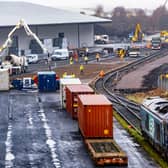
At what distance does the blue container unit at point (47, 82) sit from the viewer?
2189 inches

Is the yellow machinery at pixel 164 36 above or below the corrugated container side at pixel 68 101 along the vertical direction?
above

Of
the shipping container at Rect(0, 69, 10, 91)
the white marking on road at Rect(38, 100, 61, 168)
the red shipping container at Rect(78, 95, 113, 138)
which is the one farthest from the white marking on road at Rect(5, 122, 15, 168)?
the shipping container at Rect(0, 69, 10, 91)

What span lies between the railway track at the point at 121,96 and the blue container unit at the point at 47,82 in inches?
160

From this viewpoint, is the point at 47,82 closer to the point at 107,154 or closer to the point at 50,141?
Answer: the point at 50,141

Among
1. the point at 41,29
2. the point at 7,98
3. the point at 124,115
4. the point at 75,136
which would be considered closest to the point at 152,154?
the point at 75,136

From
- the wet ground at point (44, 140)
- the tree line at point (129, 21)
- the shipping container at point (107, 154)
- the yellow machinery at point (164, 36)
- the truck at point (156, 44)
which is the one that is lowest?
the wet ground at point (44, 140)

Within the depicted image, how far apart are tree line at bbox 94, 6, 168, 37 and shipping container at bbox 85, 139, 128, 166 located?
383 feet

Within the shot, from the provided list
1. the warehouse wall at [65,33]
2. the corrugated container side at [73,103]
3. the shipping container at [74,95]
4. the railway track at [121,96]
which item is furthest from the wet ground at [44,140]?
the warehouse wall at [65,33]

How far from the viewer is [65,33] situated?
114812mm

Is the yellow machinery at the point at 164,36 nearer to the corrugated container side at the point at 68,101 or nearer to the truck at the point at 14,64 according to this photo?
the truck at the point at 14,64

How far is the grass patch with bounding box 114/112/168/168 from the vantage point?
90.1 ft

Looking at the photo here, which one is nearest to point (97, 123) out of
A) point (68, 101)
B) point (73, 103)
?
point (73, 103)

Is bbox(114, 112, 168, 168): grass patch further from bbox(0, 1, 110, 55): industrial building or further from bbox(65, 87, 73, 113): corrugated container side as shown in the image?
bbox(0, 1, 110, 55): industrial building

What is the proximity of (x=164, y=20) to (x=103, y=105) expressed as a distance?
15359 cm
